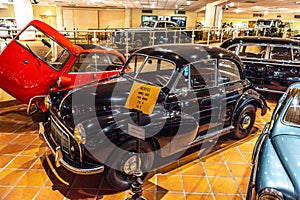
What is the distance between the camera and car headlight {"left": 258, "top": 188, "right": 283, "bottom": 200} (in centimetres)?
188

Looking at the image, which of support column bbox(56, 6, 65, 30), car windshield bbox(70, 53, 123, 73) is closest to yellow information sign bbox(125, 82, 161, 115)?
car windshield bbox(70, 53, 123, 73)

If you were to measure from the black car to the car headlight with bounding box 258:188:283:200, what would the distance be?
4.76m

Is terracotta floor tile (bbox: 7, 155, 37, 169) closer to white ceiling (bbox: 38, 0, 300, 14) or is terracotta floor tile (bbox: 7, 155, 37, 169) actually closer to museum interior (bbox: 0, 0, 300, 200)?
museum interior (bbox: 0, 0, 300, 200)

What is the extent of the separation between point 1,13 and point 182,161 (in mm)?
29412

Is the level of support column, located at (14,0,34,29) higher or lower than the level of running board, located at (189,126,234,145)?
higher

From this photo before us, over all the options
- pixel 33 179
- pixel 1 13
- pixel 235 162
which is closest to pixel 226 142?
pixel 235 162

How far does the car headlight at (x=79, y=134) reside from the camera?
8.36 feet

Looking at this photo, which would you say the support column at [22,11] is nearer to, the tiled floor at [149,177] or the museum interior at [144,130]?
the museum interior at [144,130]

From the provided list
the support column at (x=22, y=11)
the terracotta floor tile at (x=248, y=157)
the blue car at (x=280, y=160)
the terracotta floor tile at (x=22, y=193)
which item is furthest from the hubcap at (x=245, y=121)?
the support column at (x=22, y=11)

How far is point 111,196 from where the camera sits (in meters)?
2.79

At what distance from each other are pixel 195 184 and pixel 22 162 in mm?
2298

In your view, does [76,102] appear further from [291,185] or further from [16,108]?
[16,108]

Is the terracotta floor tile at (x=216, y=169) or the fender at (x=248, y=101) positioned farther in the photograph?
the fender at (x=248, y=101)

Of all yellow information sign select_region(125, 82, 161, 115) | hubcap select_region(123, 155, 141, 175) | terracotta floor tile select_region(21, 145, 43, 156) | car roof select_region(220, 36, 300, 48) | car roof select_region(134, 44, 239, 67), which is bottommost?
terracotta floor tile select_region(21, 145, 43, 156)
